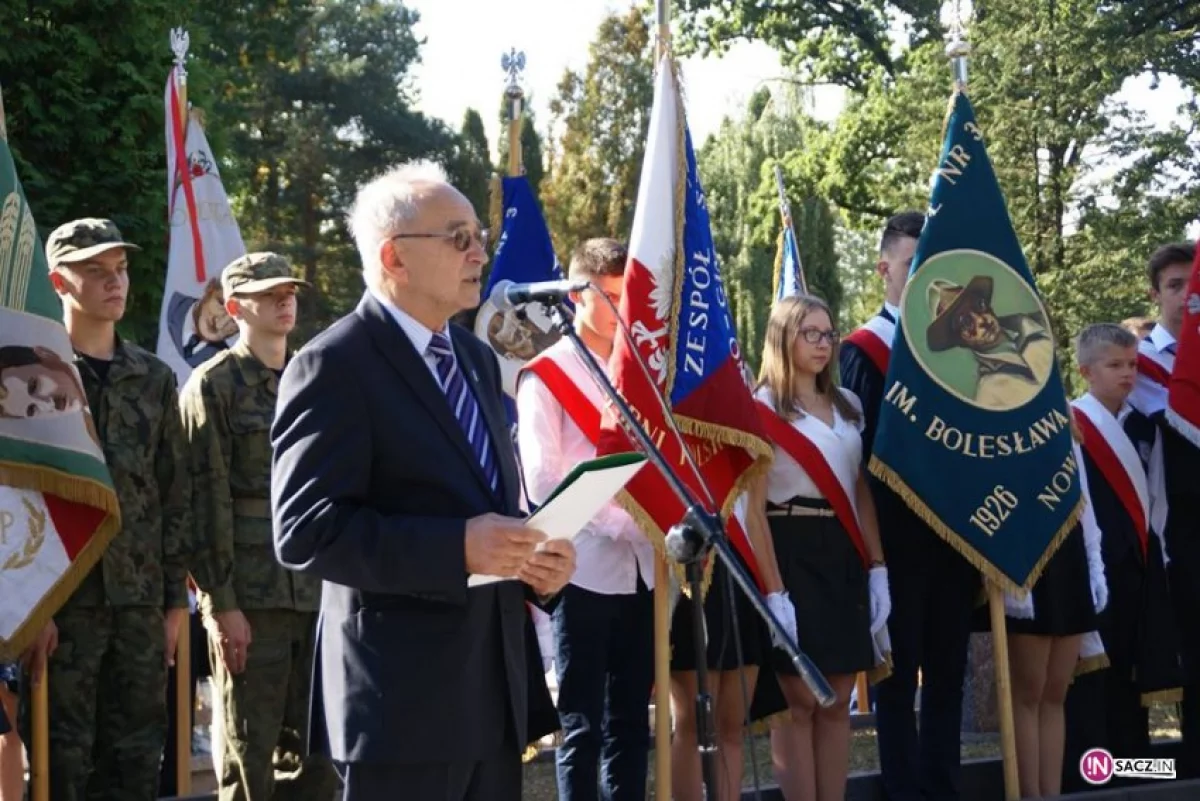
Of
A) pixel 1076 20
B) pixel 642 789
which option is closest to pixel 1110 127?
pixel 1076 20

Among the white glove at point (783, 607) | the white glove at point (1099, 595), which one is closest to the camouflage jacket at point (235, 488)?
the white glove at point (783, 607)

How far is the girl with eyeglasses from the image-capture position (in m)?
6.23

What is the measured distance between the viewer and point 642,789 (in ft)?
19.1

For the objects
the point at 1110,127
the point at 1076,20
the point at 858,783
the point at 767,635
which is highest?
the point at 1076,20

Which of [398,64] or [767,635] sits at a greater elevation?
[398,64]

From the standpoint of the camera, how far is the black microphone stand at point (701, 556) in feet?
13.3

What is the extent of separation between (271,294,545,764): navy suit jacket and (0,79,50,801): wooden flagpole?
1722mm

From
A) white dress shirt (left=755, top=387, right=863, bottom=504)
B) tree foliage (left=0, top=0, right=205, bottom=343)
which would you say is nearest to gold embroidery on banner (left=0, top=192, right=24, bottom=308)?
white dress shirt (left=755, top=387, right=863, bottom=504)

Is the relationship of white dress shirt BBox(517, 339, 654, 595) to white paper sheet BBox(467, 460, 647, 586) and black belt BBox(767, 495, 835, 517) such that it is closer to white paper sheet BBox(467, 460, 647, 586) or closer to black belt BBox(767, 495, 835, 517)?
black belt BBox(767, 495, 835, 517)

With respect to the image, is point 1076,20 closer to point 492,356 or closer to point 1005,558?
point 1005,558

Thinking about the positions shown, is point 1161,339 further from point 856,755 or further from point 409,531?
point 409,531

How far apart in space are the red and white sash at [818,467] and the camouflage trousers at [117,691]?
2.40 m

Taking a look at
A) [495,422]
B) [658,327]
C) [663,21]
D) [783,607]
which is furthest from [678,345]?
[495,422]

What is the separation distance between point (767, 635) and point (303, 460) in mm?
2898
